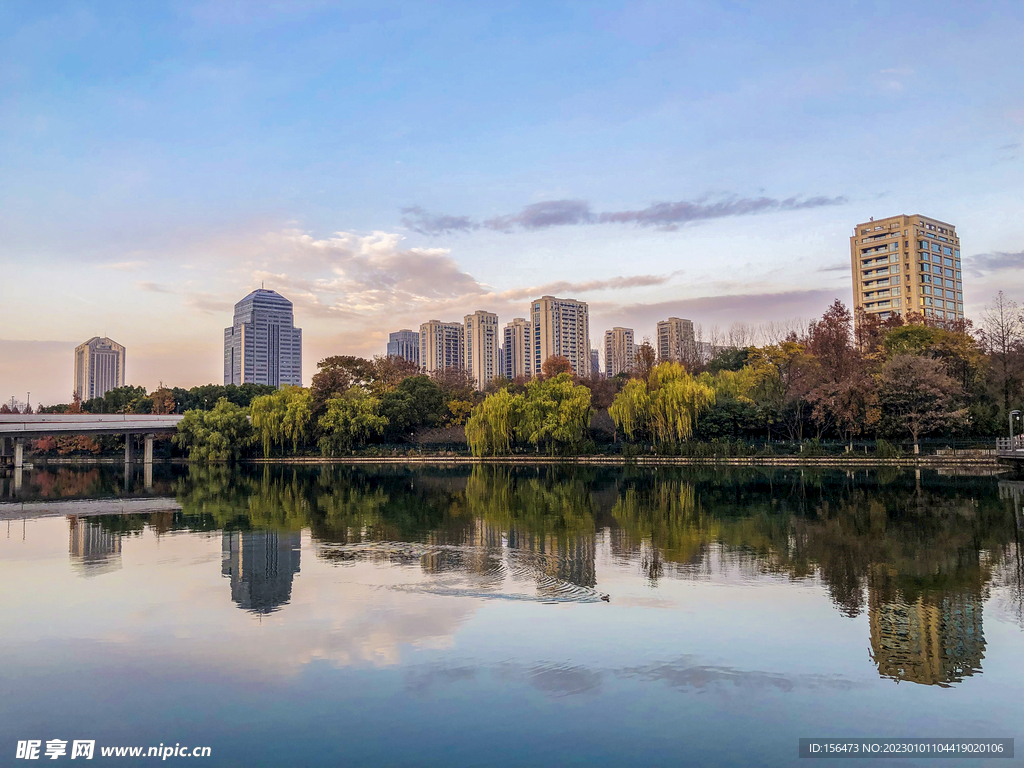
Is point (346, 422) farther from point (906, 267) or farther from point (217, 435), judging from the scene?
point (906, 267)

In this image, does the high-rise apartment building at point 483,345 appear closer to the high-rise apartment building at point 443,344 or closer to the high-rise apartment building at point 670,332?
the high-rise apartment building at point 443,344

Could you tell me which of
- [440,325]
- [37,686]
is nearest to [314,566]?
[37,686]

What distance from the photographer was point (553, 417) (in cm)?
4684

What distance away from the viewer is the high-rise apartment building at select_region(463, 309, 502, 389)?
15700 cm

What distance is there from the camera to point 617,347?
484 ft

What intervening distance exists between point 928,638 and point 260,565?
1108cm

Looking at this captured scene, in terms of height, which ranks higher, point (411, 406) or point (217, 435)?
point (411, 406)

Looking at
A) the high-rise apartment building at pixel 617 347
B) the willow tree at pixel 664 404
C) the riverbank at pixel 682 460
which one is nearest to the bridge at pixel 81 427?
the riverbank at pixel 682 460

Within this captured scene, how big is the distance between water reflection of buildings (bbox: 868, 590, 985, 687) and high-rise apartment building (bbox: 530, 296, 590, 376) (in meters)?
136

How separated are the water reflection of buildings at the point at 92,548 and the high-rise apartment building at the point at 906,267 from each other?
90.4 m

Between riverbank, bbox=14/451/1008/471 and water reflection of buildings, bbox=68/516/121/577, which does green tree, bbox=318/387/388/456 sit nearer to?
riverbank, bbox=14/451/1008/471

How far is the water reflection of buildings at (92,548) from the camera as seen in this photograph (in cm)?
1391

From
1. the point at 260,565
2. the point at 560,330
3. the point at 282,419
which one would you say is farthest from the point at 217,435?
the point at 560,330

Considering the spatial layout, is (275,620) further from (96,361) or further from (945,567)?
(96,361)
